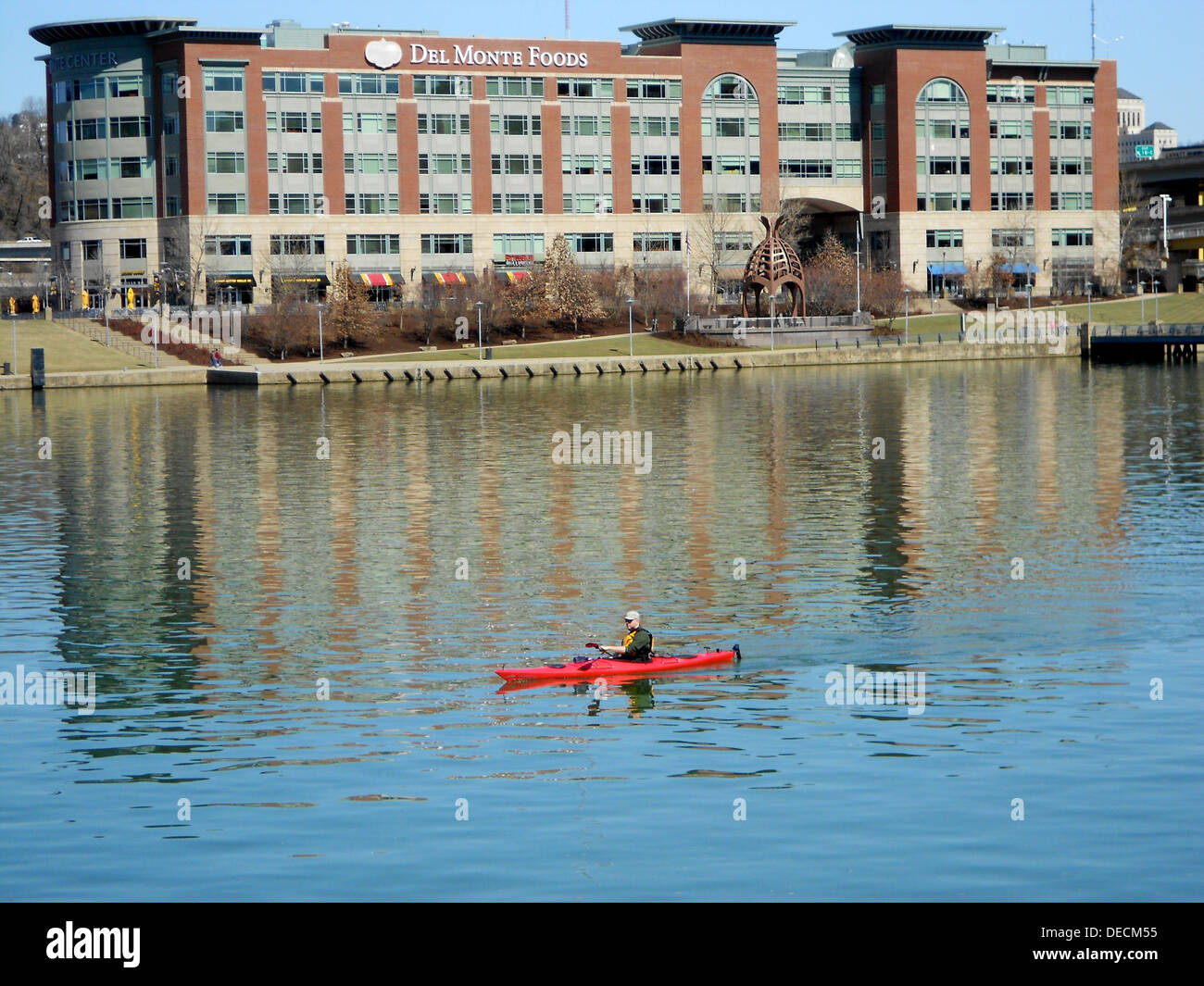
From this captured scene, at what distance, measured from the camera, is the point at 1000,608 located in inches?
1471

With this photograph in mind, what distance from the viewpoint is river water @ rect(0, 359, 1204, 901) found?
22.2 metres

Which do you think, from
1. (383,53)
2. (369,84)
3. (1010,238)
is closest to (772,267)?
(383,53)

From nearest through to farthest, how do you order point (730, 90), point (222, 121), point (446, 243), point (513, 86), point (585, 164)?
point (222, 121) < point (446, 243) < point (513, 86) < point (585, 164) < point (730, 90)

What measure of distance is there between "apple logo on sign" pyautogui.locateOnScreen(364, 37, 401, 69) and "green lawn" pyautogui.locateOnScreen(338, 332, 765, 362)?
32034mm

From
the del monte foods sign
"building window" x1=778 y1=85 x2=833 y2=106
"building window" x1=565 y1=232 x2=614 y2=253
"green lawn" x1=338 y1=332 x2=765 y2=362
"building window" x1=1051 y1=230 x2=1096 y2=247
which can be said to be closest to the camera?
"green lawn" x1=338 y1=332 x2=765 y2=362

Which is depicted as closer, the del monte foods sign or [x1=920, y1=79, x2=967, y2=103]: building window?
the del monte foods sign

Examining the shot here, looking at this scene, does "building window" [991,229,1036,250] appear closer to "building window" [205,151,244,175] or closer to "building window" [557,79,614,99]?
"building window" [557,79,614,99]

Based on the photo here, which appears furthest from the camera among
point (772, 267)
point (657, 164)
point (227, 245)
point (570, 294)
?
point (657, 164)

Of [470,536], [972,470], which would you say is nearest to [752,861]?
[470,536]

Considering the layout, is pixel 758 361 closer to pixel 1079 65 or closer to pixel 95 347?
pixel 95 347

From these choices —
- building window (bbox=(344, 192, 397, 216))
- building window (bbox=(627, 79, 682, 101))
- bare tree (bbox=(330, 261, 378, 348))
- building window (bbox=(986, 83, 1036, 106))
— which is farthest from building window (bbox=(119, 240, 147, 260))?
building window (bbox=(986, 83, 1036, 106))

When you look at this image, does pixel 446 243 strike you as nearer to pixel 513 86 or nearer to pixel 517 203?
pixel 517 203

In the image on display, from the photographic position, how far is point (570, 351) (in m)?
133

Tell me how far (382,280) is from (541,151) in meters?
20.5
